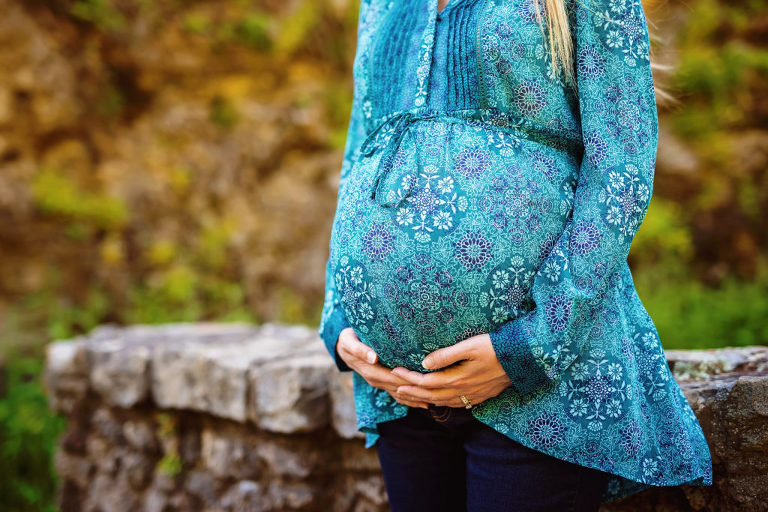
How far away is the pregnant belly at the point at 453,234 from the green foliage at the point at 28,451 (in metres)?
2.52

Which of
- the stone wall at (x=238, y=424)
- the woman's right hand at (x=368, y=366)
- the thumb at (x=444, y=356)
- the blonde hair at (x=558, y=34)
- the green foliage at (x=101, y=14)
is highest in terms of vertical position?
the green foliage at (x=101, y=14)

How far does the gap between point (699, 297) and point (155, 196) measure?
4.15 metres

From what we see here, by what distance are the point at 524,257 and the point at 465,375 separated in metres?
0.21

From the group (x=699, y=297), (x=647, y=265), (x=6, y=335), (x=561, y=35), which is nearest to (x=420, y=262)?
(x=561, y=35)

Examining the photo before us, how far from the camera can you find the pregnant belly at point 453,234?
858mm

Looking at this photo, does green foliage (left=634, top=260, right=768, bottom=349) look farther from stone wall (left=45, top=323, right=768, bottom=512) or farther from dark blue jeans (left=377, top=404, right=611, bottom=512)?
dark blue jeans (left=377, top=404, right=611, bottom=512)

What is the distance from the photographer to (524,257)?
2.83 ft

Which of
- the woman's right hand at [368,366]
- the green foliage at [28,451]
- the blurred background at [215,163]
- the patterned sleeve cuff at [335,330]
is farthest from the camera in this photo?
the blurred background at [215,163]

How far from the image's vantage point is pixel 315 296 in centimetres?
468

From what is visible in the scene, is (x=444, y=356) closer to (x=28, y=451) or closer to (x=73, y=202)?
(x=28, y=451)

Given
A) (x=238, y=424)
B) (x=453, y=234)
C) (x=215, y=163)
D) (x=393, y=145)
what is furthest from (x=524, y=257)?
(x=215, y=163)

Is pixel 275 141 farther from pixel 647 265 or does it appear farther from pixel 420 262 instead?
pixel 420 262

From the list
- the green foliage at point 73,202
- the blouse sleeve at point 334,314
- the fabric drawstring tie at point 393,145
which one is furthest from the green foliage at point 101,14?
the fabric drawstring tie at point 393,145

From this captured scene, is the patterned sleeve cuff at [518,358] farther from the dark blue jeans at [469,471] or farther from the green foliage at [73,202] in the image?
the green foliage at [73,202]
